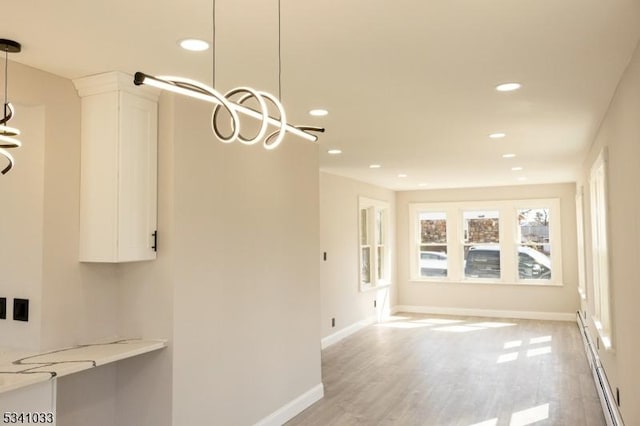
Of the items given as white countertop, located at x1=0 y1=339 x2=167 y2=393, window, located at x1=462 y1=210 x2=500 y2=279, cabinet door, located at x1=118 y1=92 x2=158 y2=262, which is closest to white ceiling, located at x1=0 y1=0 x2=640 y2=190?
cabinet door, located at x1=118 y1=92 x2=158 y2=262

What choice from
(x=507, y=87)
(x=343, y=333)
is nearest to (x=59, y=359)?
(x=507, y=87)

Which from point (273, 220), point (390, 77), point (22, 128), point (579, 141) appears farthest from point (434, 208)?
point (22, 128)

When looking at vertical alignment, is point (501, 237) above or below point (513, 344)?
above

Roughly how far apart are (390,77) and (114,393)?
2634 millimetres

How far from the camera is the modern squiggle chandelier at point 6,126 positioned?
90.2 inches

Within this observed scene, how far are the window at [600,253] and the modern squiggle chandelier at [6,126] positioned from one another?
4.02 meters

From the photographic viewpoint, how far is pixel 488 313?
9.62 meters

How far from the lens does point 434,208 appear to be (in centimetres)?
1015

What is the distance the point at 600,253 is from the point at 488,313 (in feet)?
16.6

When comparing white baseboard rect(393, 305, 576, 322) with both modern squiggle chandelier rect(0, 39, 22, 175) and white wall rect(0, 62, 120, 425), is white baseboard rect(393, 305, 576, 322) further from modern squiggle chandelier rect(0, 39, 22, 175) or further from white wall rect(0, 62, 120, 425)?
modern squiggle chandelier rect(0, 39, 22, 175)

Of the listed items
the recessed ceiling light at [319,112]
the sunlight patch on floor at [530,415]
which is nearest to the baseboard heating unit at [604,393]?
the sunlight patch on floor at [530,415]

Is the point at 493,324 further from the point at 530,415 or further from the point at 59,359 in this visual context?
the point at 59,359

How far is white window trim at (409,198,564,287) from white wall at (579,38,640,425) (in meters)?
5.35

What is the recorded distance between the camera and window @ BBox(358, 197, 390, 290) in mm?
8680
